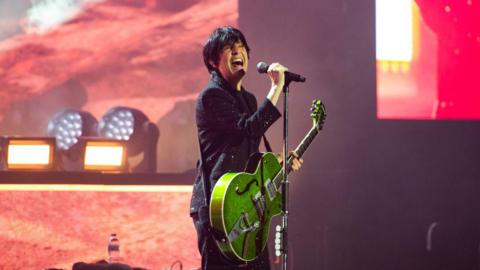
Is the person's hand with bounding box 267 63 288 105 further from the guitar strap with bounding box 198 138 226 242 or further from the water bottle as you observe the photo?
the water bottle

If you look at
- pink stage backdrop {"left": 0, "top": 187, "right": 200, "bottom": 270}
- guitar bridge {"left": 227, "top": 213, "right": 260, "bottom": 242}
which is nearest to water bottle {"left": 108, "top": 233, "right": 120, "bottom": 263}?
pink stage backdrop {"left": 0, "top": 187, "right": 200, "bottom": 270}

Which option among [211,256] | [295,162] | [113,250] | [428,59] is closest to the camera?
[211,256]

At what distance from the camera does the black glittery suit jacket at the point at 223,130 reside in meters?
2.73

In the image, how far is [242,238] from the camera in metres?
2.71

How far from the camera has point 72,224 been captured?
4430 millimetres

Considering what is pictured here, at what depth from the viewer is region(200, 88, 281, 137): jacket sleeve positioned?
8.95 ft

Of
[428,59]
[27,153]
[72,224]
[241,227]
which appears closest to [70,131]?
[27,153]

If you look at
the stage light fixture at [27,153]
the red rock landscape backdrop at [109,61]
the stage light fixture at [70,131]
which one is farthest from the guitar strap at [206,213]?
the red rock landscape backdrop at [109,61]

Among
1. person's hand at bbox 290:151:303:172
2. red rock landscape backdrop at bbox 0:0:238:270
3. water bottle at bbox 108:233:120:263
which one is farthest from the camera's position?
red rock landscape backdrop at bbox 0:0:238:270

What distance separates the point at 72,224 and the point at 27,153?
20.6 inches

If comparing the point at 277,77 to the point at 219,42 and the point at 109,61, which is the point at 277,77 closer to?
the point at 219,42

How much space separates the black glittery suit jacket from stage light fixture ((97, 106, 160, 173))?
1.97 metres

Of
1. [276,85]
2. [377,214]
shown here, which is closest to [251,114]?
[276,85]

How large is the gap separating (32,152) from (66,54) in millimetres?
1130
